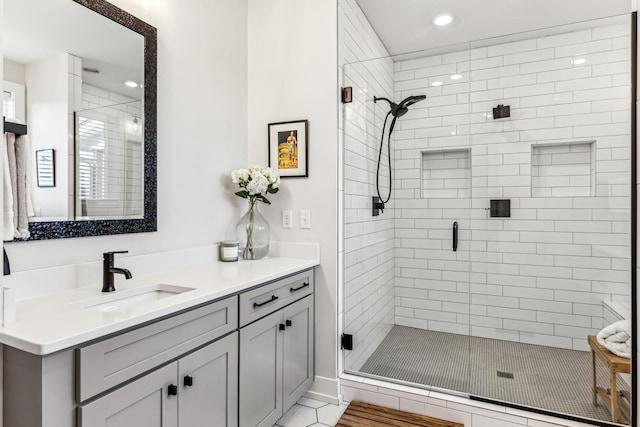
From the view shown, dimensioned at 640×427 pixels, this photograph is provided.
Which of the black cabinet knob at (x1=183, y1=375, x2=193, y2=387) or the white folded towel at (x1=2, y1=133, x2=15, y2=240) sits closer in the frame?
the white folded towel at (x1=2, y1=133, x2=15, y2=240)

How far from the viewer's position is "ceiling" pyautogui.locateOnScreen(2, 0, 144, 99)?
1.36m

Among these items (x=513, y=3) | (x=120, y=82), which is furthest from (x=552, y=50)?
(x=120, y=82)

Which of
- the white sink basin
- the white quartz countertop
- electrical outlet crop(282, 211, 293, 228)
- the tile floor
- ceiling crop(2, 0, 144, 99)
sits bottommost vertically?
the tile floor

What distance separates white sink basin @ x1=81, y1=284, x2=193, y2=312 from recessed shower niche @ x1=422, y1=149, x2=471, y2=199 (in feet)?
5.72

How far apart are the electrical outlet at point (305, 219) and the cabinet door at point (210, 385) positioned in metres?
0.96

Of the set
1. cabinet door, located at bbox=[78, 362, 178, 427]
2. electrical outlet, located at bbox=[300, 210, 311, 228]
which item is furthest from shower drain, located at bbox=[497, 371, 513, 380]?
cabinet door, located at bbox=[78, 362, 178, 427]

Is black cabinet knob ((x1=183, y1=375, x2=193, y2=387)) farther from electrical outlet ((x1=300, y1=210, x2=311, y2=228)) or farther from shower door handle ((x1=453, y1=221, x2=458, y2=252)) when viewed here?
shower door handle ((x1=453, y1=221, x2=458, y2=252))

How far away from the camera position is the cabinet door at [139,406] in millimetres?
1055

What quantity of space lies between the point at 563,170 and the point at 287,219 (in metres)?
1.73

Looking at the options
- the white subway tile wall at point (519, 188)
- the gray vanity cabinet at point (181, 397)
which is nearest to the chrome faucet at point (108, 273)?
the gray vanity cabinet at point (181, 397)

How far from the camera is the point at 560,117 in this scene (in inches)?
83.8

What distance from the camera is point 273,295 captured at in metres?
1.88

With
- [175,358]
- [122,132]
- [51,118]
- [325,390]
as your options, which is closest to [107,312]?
[175,358]

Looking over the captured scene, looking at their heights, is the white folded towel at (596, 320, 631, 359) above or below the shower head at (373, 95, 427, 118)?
below
